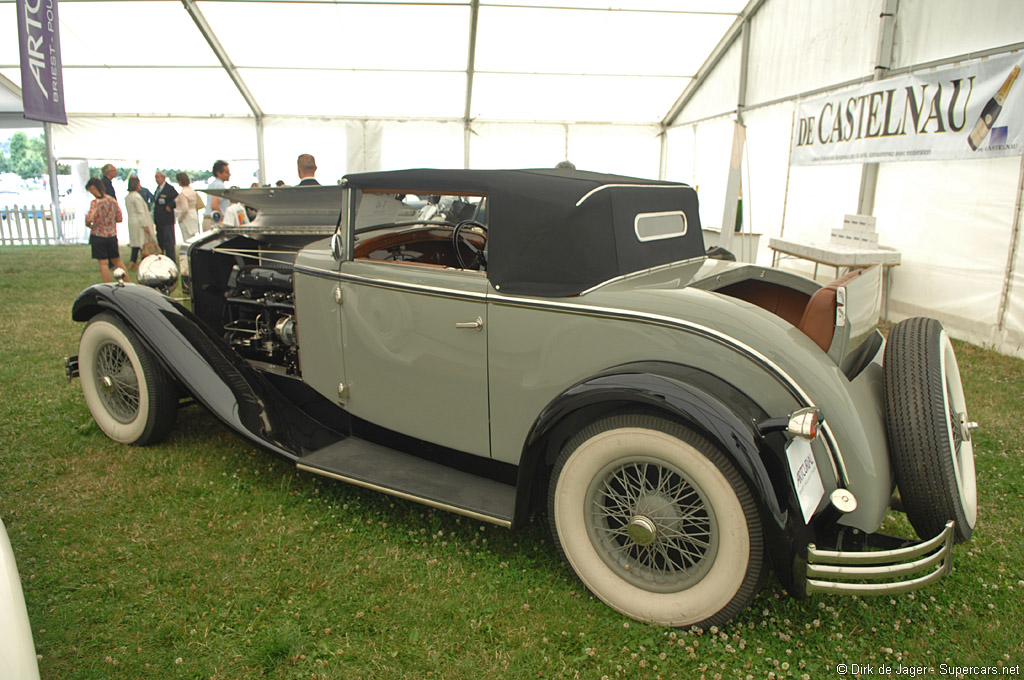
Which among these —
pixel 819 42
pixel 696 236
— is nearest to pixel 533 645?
pixel 696 236

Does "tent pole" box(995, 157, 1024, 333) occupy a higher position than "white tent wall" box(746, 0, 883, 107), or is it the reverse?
"white tent wall" box(746, 0, 883, 107)

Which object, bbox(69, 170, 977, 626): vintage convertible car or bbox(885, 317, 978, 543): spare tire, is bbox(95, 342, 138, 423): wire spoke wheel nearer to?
bbox(69, 170, 977, 626): vintage convertible car

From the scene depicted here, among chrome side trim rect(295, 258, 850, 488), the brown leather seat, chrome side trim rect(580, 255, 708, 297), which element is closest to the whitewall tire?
chrome side trim rect(295, 258, 850, 488)

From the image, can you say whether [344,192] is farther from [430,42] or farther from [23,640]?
[430,42]

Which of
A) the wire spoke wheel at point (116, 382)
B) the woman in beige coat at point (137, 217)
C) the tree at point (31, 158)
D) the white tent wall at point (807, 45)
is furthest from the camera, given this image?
the tree at point (31, 158)

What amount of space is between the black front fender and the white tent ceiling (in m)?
9.34

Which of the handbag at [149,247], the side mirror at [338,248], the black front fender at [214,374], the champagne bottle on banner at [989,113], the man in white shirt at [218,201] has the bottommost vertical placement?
the black front fender at [214,374]

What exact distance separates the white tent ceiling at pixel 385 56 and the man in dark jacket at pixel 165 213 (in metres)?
3.38

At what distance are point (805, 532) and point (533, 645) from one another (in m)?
1.01

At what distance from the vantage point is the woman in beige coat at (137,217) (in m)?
10.2

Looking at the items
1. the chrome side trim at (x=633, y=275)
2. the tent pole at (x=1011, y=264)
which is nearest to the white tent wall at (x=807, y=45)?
the tent pole at (x=1011, y=264)

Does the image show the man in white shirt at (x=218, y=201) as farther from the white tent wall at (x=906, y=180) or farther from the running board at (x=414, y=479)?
the white tent wall at (x=906, y=180)

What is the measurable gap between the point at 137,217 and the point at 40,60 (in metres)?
2.67

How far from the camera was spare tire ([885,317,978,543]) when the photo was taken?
2166 millimetres
